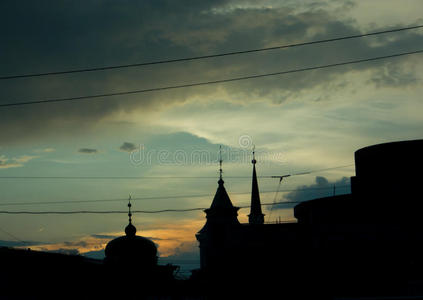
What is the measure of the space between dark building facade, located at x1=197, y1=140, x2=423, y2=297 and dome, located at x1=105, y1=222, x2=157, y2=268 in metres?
12.4

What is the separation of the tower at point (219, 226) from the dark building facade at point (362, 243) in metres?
13.6

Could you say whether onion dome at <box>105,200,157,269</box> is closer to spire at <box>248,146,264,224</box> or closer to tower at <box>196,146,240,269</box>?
tower at <box>196,146,240,269</box>

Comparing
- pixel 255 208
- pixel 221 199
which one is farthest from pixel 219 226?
pixel 255 208

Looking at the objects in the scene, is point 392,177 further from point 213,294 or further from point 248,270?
point 213,294

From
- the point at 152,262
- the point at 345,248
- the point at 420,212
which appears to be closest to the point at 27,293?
the point at 345,248

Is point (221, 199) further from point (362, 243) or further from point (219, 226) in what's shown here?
point (362, 243)

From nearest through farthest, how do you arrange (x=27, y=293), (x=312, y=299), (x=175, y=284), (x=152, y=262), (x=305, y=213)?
(x=27, y=293), (x=312, y=299), (x=305, y=213), (x=175, y=284), (x=152, y=262)

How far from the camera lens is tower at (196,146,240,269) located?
61719 millimetres

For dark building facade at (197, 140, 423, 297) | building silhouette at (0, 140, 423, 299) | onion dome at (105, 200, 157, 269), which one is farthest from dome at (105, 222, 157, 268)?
dark building facade at (197, 140, 423, 297)

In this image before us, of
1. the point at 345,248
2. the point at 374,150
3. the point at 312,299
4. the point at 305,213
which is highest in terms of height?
the point at 374,150

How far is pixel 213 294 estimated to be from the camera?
42688mm

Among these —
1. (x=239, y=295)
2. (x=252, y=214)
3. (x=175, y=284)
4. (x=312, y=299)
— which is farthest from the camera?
(x=252, y=214)

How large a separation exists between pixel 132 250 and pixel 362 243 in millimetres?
24101

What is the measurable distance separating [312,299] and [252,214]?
50.2 meters
